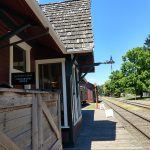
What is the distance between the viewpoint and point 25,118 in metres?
3.71

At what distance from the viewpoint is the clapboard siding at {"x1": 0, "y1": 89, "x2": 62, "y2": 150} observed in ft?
10.0

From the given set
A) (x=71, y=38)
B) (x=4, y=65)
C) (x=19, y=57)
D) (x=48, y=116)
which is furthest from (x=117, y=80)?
(x=48, y=116)

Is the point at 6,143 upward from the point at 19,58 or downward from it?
downward

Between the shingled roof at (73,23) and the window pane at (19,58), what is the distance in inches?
63.7

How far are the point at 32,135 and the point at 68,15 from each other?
8.20 meters

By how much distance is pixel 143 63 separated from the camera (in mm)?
58875

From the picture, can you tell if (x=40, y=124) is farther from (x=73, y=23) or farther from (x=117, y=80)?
(x=117, y=80)

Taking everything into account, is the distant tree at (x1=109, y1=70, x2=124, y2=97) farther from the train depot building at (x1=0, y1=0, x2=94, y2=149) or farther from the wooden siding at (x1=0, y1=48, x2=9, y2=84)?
the wooden siding at (x1=0, y1=48, x2=9, y2=84)

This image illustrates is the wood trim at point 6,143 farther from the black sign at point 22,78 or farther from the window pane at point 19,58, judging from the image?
the window pane at point 19,58

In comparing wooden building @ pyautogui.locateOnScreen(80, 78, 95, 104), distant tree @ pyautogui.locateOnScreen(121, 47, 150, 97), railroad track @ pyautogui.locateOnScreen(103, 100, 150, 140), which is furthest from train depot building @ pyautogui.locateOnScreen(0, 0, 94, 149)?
distant tree @ pyautogui.locateOnScreen(121, 47, 150, 97)

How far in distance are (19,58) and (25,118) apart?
3.94 metres

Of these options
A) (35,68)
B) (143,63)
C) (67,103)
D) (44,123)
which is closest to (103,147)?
(67,103)

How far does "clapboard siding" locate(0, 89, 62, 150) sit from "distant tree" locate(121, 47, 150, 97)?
174 ft

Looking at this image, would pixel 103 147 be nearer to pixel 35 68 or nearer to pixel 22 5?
pixel 35 68
